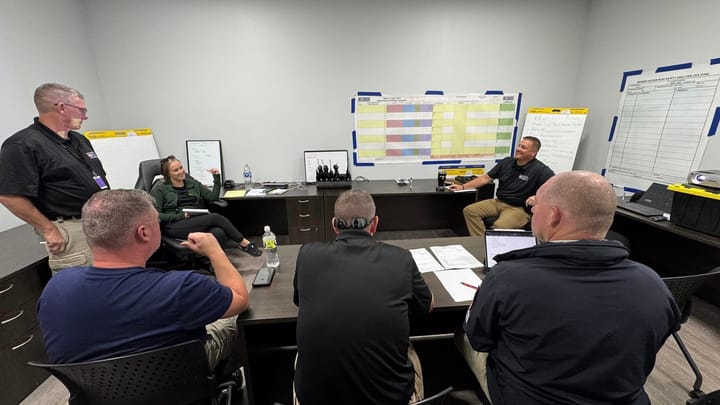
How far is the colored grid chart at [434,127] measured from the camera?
363 centimetres

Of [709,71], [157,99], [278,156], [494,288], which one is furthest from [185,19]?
[709,71]

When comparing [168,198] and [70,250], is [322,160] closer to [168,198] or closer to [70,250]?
[168,198]

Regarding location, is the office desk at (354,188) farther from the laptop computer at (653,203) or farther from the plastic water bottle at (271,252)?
the plastic water bottle at (271,252)

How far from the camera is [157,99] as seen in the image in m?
3.29

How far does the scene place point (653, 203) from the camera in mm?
2576

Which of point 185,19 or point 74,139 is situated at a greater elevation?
point 185,19

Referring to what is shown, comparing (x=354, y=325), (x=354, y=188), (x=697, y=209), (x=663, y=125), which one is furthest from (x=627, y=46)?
(x=354, y=325)

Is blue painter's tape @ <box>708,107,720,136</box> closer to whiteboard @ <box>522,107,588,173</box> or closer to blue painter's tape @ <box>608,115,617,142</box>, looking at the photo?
blue painter's tape @ <box>608,115,617,142</box>

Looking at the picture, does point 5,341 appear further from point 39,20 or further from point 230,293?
point 39,20

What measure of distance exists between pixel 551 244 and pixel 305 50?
3.31 m

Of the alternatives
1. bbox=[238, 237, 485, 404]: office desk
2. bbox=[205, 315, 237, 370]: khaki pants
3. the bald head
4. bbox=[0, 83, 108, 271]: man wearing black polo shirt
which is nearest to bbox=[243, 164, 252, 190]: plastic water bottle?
bbox=[0, 83, 108, 271]: man wearing black polo shirt

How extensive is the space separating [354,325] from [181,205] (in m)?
2.53

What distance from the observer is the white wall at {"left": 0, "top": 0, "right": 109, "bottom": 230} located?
2240 millimetres

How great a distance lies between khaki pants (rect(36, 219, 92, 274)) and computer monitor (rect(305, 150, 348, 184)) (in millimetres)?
2190
